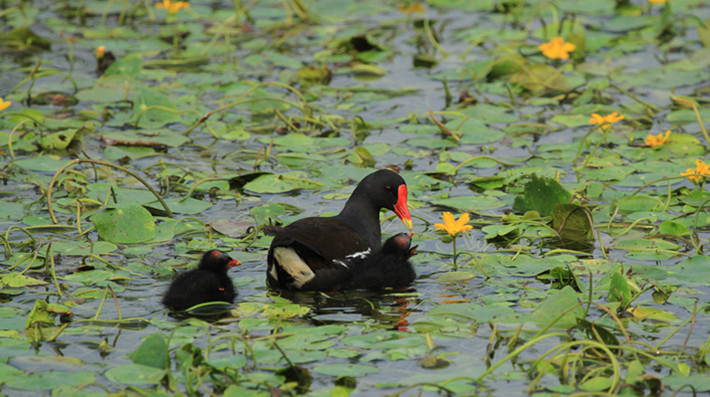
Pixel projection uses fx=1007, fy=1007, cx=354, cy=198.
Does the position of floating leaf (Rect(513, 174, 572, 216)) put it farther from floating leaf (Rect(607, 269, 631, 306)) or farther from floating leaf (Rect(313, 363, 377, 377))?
floating leaf (Rect(313, 363, 377, 377))

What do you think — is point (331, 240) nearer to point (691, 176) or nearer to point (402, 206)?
point (402, 206)

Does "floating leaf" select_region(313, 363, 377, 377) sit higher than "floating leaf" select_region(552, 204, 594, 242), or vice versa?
"floating leaf" select_region(313, 363, 377, 377)

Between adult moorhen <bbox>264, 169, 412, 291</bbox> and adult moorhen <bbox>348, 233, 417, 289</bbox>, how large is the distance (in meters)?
0.07

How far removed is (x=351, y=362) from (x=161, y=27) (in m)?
Result: 7.83

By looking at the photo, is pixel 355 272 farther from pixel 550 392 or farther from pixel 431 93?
pixel 431 93

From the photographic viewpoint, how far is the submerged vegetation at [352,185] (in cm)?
422

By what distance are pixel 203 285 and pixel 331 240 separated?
29.3 inches

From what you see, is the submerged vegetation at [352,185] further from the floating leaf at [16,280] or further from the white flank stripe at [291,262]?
the white flank stripe at [291,262]

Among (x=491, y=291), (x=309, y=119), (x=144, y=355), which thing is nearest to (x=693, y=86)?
(x=309, y=119)

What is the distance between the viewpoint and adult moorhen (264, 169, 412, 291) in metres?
5.09

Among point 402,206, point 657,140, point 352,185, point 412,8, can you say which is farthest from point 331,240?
point 412,8

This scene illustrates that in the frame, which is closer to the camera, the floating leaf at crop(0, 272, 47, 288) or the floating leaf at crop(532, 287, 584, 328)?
the floating leaf at crop(532, 287, 584, 328)

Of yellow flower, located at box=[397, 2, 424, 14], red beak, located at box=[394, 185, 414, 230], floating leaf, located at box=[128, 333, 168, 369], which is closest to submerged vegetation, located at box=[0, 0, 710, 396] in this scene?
floating leaf, located at box=[128, 333, 168, 369]

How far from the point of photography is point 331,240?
5.25m
